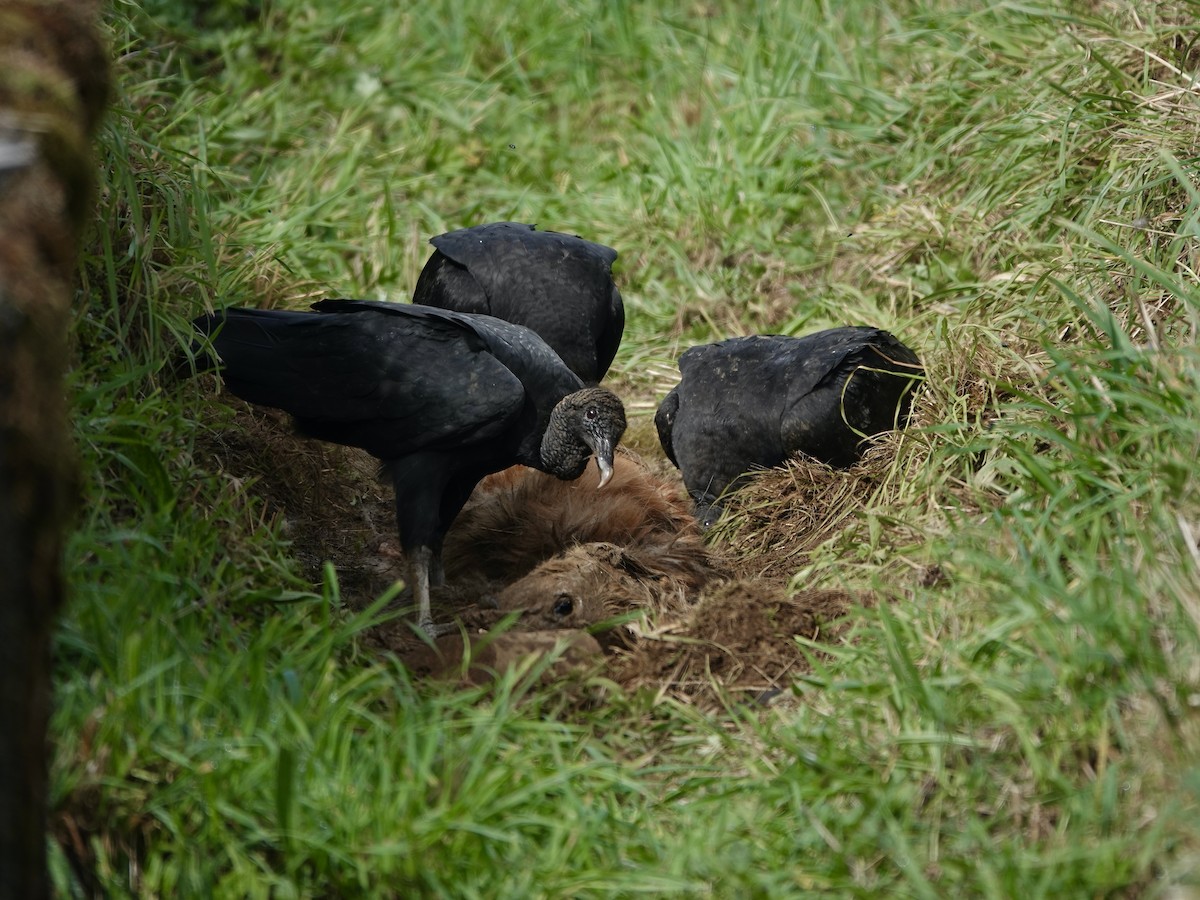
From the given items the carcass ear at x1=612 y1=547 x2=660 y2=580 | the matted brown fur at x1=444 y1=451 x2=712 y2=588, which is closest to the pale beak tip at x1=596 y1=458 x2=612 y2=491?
the matted brown fur at x1=444 y1=451 x2=712 y2=588

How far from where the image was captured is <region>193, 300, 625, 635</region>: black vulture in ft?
12.7

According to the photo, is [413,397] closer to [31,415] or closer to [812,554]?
[812,554]

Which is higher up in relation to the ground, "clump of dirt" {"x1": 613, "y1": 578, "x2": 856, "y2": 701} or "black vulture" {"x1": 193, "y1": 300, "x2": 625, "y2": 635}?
"black vulture" {"x1": 193, "y1": 300, "x2": 625, "y2": 635}

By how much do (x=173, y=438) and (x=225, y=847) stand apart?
1.39 metres

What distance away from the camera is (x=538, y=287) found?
4.85m

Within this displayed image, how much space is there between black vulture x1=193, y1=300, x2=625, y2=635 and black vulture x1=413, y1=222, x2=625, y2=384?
0.71 metres

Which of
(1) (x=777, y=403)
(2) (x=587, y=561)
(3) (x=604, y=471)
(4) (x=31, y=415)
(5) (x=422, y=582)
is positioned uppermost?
(4) (x=31, y=415)

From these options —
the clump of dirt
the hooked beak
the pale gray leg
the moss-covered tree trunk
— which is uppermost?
the moss-covered tree trunk

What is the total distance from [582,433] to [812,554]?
0.81m

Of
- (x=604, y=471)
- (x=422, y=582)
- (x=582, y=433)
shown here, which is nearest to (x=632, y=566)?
(x=604, y=471)

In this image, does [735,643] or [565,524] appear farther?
[565,524]

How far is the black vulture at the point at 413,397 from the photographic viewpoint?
153 inches

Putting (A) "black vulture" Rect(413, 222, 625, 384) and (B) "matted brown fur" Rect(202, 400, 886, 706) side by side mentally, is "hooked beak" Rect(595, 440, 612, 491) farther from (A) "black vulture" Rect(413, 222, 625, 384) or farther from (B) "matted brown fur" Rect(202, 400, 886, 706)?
(A) "black vulture" Rect(413, 222, 625, 384)

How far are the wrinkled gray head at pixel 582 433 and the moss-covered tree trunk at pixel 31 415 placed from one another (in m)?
1.95
